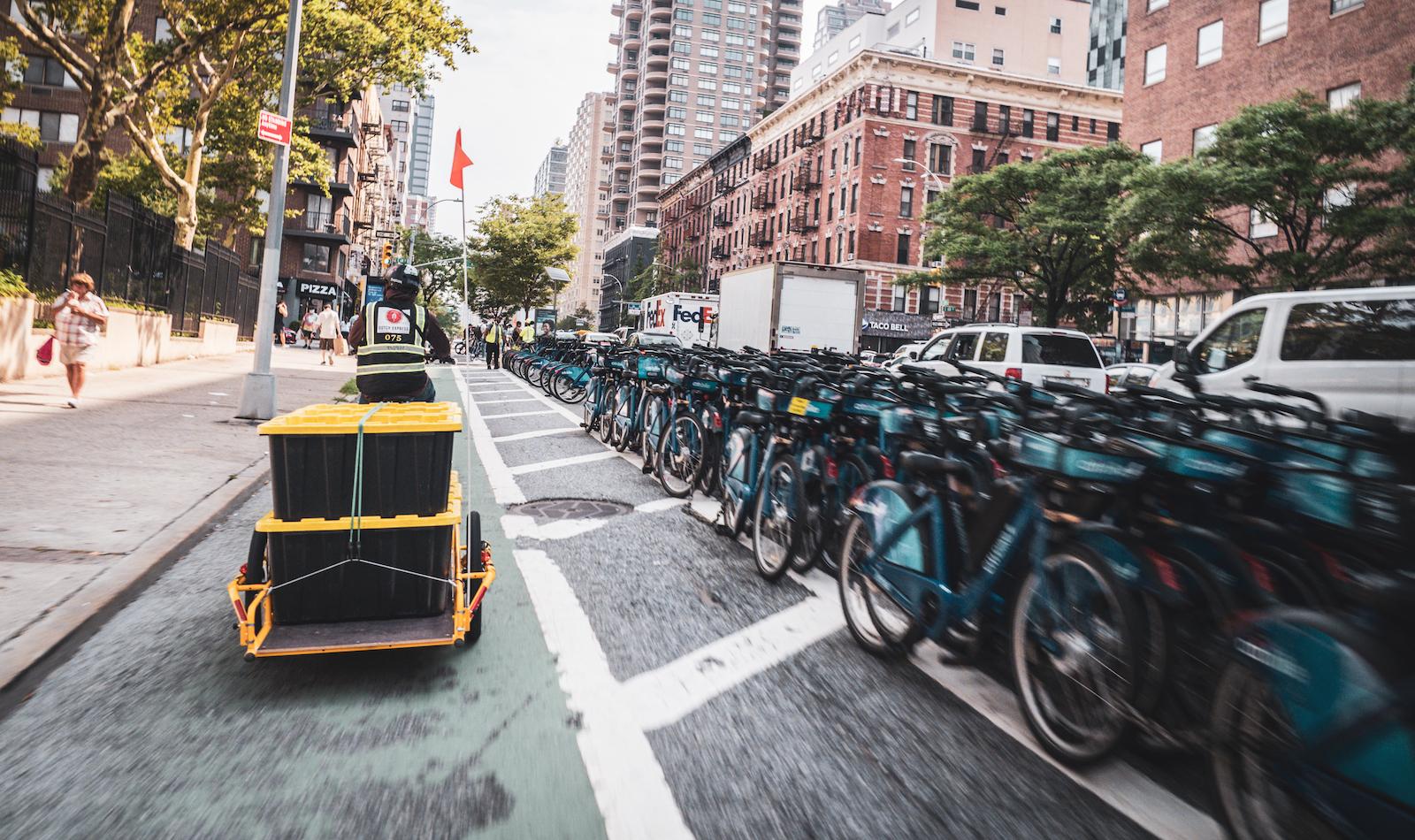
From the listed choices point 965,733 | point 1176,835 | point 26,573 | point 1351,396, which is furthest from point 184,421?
point 1351,396

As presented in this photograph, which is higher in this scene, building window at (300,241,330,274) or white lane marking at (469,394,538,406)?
building window at (300,241,330,274)

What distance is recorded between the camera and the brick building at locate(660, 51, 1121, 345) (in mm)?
56469

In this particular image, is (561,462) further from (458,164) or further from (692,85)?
(692,85)

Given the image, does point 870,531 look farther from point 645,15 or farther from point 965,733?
point 645,15

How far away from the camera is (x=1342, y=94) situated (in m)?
30.7

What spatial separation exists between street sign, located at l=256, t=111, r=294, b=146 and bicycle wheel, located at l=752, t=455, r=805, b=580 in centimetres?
951

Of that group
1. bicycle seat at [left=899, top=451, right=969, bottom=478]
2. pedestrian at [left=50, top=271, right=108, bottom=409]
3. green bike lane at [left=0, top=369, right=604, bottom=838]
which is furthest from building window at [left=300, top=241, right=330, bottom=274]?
bicycle seat at [left=899, top=451, right=969, bottom=478]

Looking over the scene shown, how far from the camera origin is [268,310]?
1276 cm

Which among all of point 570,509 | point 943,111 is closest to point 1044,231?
point 943,111

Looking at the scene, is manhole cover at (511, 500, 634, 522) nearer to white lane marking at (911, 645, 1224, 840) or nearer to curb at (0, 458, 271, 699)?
curb at (0, 458, 271, 699)

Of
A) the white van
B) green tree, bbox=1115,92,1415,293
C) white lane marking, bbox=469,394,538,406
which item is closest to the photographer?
the white van

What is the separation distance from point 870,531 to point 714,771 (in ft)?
5.30

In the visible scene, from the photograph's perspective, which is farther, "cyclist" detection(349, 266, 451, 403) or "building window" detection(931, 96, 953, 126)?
"building window" detection(931, 96, 953, 126)

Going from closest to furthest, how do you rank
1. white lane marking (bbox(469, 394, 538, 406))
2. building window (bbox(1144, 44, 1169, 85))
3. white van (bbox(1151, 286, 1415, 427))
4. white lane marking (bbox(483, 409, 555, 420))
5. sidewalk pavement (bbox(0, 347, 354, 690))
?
sidewalk pavement (bbox(0, 347, 354, 690)) → white van (bbox(1151, 286, 1415, 427)) → white lane marking (bbox(483, 409, 555, 420)) → white lane marking (bbox(469, 394, 538, 406)) → building window (bbox(1144, 44, 1169, 85))
